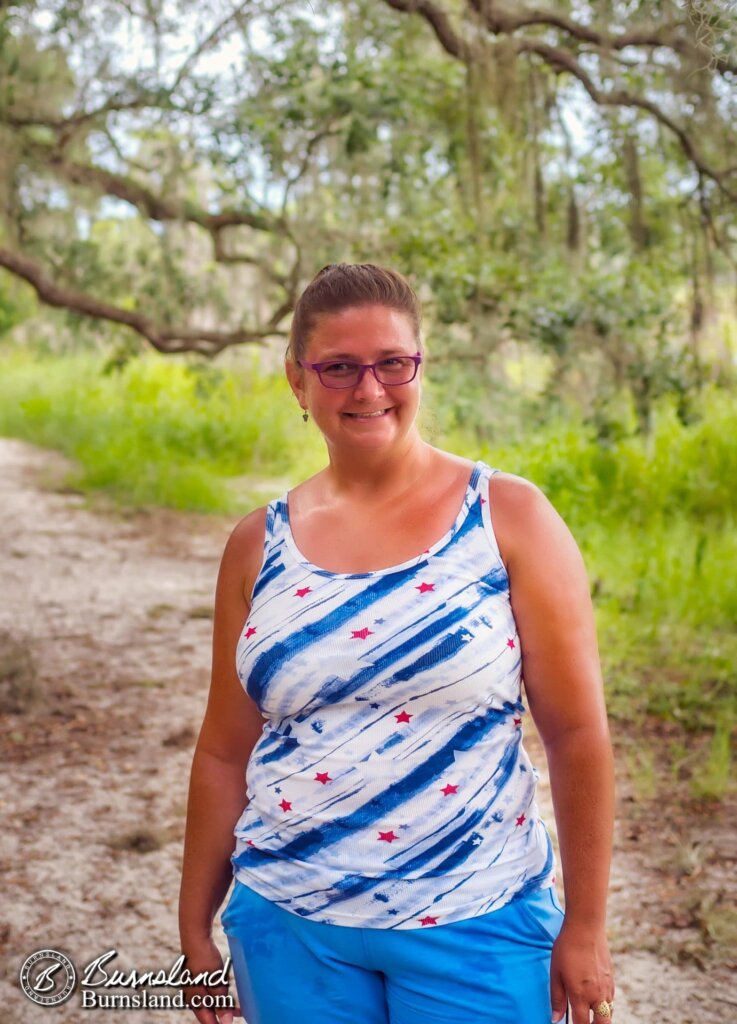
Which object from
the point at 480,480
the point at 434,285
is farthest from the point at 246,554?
the point at 434,285

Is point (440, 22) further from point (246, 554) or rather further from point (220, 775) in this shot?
point (220, 775)

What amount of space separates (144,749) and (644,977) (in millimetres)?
2084

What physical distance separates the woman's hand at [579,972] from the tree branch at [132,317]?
220 inches

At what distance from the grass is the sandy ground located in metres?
0.47

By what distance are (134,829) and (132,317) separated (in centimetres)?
414

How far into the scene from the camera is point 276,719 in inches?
53.3

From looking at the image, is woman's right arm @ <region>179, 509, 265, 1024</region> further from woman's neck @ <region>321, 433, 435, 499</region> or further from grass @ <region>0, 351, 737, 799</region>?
grass @ <region>0, 351, 737, 799</region>

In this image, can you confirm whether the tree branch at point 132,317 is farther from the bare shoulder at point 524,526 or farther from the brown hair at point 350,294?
the bare shoulder at point 524,526

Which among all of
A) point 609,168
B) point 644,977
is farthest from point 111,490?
point 644,977

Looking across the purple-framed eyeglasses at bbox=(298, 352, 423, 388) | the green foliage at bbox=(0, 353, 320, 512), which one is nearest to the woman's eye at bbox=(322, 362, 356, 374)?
the purple-framed eyeglasses at bbox=(298, 352, 423, 388)

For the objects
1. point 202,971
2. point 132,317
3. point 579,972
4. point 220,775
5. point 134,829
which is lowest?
point 134,829

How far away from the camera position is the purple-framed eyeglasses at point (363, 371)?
4.51 feet

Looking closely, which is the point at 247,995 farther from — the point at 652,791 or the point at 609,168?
the point at 609,168

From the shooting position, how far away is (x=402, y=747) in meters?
1.26
